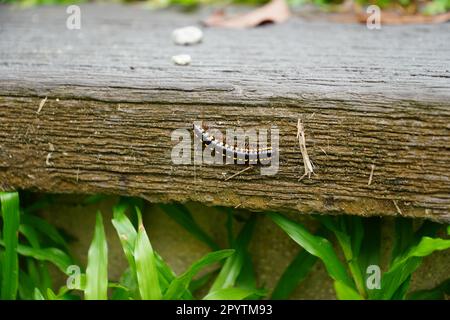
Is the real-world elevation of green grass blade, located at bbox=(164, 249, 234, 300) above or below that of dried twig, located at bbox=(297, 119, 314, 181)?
below

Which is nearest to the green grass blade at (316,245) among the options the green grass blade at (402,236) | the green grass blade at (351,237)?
the green grass blade at (351,237)

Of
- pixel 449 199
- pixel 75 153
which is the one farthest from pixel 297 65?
pixel 75 153

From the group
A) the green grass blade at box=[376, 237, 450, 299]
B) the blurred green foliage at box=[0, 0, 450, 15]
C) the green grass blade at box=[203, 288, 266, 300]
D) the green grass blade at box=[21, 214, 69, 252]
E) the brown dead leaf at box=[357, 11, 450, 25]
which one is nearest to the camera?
the green grass blade at box=[376, 237, 450, 299]

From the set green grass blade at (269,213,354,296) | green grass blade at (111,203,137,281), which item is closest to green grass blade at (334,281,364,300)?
green grass blade at (269,213,354,296)

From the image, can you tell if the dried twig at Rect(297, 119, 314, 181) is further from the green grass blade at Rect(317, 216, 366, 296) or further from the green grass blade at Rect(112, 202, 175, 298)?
the green grass blade at Rect(112, 202, 175, 298)

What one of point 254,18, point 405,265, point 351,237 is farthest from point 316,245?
point 254,18

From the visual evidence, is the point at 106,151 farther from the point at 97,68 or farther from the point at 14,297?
the point at 14,297
